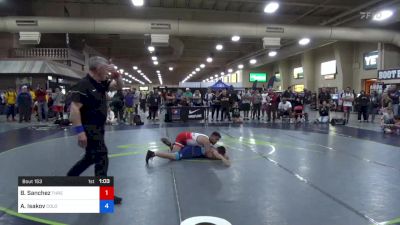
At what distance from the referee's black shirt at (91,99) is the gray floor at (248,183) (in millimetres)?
1081

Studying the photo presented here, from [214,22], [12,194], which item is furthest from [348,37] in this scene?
[12,194]

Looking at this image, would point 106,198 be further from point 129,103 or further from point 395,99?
point 395,99

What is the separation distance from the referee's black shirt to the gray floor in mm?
1081

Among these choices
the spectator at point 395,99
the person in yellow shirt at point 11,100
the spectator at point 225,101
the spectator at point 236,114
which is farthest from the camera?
the spectator at point 225,101

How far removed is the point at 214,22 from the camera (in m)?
14.4

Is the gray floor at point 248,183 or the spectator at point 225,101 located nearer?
the gray floor at point 248,183

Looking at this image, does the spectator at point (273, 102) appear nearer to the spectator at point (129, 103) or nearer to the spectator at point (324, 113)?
the spectator at point (324, 113)

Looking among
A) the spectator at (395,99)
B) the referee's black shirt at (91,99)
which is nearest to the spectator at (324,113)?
the spectator at (395,99)

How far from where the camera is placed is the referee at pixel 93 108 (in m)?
3.56

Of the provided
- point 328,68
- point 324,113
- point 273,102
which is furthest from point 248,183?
point 328,68

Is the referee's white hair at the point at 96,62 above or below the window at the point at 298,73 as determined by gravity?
below

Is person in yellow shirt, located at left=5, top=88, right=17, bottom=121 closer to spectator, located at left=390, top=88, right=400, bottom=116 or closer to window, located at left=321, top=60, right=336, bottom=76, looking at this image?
spectator, located at left=390, top=88, right=400, bottom=116

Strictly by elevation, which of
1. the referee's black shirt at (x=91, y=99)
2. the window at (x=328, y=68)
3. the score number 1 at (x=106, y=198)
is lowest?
the score number 1 at (x=106, y=198)

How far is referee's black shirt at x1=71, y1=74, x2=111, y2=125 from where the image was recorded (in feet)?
11.7
